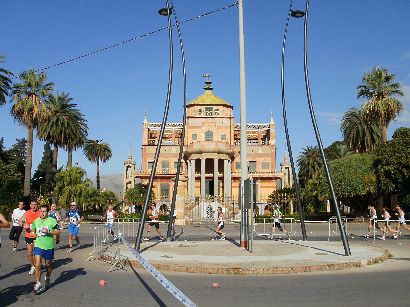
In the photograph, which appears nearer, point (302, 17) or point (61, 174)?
point (302, 17)

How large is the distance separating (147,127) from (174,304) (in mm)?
66497

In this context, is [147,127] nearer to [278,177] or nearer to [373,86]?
[278,177]

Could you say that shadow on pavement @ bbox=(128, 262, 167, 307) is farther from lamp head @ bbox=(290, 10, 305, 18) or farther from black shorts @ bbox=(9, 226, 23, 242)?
lamp head @ bbox=(290, 10, 305, 18)

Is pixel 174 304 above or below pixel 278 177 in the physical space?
below

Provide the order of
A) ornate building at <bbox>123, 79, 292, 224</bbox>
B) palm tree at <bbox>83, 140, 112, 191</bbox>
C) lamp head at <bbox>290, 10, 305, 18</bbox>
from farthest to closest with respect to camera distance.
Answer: palm tree at <bbox>83, 140, 112, 191</bbox> → ornate building at <bbox>123, 79, 292, 224</bbox> → lamp head at <bbox>290, 10, 305, 18</bbox>

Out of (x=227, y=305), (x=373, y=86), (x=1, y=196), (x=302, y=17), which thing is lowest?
(x=227, y=305)

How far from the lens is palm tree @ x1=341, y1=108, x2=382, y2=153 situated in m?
49.5

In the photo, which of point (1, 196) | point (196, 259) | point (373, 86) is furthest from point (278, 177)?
point (196, 259)

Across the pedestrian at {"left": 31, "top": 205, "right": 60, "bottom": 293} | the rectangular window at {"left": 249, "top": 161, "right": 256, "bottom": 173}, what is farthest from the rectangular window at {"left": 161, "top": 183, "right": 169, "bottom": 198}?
the pedestrian at {"left": 31, "top": 205, "right": 60, "bottom": 293}

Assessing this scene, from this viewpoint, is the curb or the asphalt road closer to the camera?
the asphalt road

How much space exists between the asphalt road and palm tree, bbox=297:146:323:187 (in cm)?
5916

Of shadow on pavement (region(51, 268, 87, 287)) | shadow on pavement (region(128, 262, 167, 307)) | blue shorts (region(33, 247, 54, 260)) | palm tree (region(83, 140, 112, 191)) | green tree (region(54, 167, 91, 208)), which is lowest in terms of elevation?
shadow on pavement (region(128, 262, 167, 307))

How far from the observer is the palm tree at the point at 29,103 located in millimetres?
42438

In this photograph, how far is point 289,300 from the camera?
24.5 feet
